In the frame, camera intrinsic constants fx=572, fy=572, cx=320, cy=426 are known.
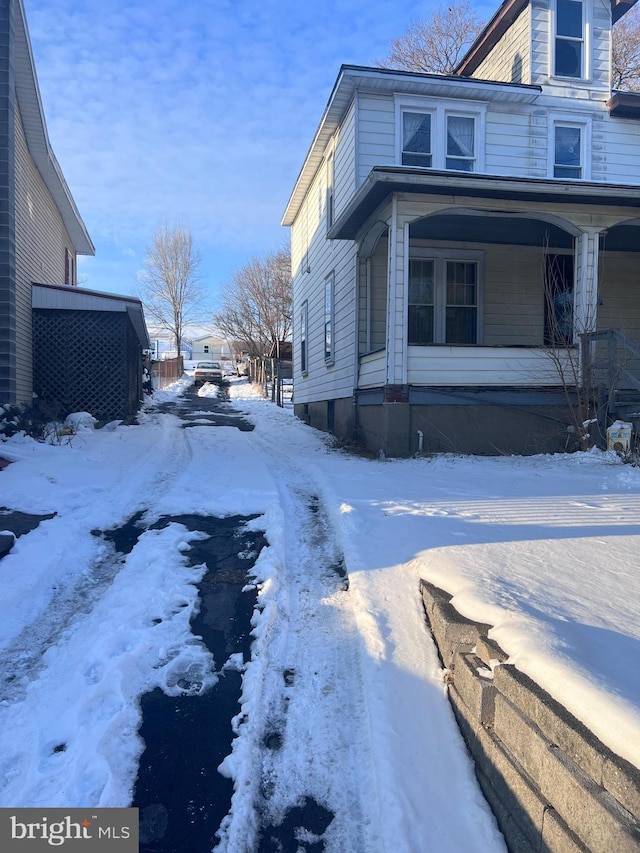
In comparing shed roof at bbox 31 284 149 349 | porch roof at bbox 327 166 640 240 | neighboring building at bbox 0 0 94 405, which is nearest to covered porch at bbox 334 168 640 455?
porch roof at bbox 327 166 640 240

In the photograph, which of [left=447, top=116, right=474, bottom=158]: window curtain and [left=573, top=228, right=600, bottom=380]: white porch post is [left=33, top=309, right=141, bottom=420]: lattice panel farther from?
[left=573, top=228, right=600, bottom=380]: white porch post

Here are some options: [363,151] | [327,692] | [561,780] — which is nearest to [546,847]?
[561,780]

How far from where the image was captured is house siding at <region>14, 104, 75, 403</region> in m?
11.0

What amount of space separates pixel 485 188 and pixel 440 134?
12.5ft

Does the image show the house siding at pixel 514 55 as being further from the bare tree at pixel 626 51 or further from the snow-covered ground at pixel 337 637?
the bare tree at pixel 626 51

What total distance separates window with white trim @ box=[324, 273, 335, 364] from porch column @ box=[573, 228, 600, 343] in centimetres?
514

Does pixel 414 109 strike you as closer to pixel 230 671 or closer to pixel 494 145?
pixel 494 145

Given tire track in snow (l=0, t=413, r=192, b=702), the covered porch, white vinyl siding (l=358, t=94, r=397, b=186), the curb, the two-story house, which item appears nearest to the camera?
the curb

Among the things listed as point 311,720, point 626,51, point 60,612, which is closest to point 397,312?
point 60,612

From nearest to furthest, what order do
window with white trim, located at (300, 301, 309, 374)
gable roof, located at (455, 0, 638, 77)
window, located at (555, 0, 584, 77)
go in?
1. gable roof, located at (455, 0, 638, 77)
2. window, located at (555, 0, 584, 77)
3. window with white trim, located at (300, 301, 309, 374)

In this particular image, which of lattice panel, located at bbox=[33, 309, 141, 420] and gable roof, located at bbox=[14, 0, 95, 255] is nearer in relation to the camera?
gable roof, located at bbox=[14, 0, 95, 255]

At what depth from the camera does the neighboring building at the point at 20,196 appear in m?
9.91

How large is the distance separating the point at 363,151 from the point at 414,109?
4.87ft

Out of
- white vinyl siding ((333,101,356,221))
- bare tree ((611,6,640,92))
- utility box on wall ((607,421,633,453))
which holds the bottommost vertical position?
utility box on wall ((607,421,633,453))
